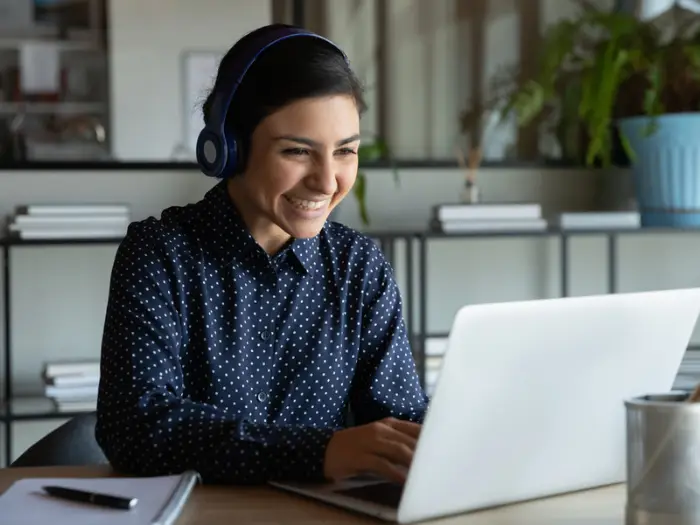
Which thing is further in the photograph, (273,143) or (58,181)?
(58,181)

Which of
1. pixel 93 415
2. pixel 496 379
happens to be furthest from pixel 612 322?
pixel 93 415

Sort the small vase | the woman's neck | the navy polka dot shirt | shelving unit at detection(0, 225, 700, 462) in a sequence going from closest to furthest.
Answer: the navy polka dot shirt
the woman's neck
shelving unit at detection(0, 225, 700, 462)
the small vase

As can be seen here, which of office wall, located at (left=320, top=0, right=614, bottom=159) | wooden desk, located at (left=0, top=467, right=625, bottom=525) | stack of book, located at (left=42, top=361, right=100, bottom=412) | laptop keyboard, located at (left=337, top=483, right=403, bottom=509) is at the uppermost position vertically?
office wall, located at (left=320, top=0, right=614, bottom=159)

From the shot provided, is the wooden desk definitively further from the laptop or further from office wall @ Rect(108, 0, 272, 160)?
office wall @ Rect(108, 0, 272, 160)

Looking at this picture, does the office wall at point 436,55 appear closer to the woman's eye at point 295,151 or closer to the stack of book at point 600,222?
the stack of book at point 600,222

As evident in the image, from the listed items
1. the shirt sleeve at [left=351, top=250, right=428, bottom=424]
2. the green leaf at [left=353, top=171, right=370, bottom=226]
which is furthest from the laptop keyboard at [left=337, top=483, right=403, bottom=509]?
the green leaf at [left=353, top=171, right=370, bottom=226]

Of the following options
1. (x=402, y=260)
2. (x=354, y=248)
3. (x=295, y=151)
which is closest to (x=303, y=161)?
(x=295, y=151)

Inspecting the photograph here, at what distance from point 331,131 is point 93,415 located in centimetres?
56

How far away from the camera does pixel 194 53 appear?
2.99 m

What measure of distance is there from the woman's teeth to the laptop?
453mm

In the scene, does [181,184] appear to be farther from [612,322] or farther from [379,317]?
[612,322]

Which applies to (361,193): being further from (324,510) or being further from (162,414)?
(324,510)

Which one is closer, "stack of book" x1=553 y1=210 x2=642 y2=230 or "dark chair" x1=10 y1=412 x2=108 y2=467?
"dark chair" x1=10 y1=412 x2=108 y2=467

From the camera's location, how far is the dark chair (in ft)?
4.91
